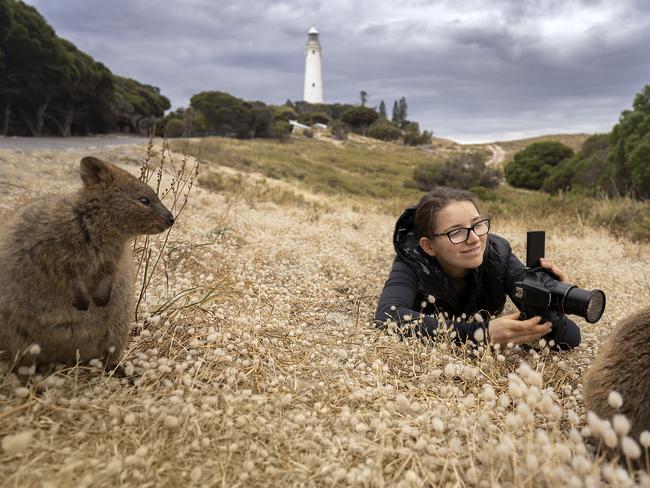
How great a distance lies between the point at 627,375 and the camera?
227cm

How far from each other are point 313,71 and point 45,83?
5587 centimetres

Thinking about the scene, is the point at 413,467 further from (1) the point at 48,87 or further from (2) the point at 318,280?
(1) the point at 48,87

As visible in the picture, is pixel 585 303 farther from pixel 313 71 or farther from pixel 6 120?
pixel 313 71

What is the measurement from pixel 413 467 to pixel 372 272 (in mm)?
4839

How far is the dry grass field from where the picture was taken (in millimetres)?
1899

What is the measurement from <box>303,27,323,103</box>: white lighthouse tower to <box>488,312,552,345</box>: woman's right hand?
8217cm

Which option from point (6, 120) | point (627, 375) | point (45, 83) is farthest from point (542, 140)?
point (627, 375)

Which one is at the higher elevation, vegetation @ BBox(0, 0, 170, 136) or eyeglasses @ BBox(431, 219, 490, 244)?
vegetation @ BBox(0, 0, 170, 136)

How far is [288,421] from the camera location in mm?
2334

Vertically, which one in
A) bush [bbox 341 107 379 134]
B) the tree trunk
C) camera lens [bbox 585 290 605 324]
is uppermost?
bush [bbox 341 107 379 134]

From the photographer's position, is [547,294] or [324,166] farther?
[324,166]

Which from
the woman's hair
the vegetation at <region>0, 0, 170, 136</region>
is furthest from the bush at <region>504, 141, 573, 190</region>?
the woman's hair

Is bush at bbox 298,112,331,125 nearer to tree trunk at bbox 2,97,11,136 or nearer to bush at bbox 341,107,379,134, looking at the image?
bush at bbox 341,107,379,134

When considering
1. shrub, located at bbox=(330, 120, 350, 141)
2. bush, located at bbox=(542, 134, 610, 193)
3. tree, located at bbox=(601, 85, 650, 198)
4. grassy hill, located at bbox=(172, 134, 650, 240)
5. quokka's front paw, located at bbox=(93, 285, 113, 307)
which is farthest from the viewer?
shrub, located at bbox=(330, 120, 350, 141)
